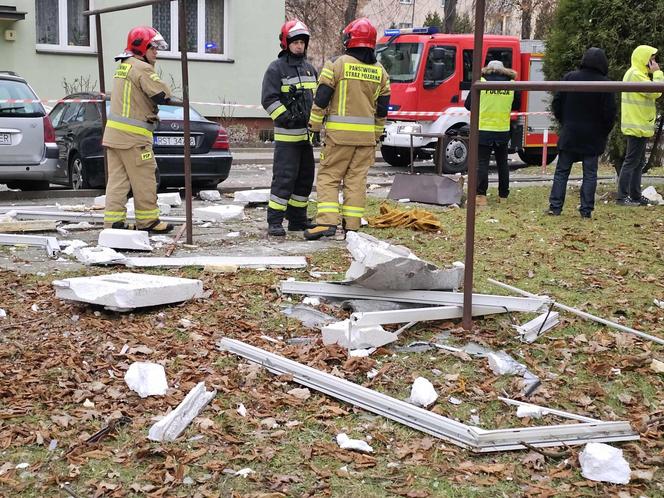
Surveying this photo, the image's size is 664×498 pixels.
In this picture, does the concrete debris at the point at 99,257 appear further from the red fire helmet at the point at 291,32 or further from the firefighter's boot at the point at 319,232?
the red fire helmet at the point at 291,32

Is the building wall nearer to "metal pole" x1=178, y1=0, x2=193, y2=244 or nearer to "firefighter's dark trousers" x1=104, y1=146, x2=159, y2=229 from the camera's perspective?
"firefighter's dark trousers" x1=104, y1=146, x2=159, y2=229

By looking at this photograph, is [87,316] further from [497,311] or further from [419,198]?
[419,198]

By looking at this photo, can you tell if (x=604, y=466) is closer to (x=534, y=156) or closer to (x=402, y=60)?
(x=402, y=60)

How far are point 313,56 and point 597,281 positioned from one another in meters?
34.2

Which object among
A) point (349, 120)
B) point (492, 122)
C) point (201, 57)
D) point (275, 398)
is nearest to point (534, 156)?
point (201, 57)

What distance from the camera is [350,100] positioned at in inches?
312

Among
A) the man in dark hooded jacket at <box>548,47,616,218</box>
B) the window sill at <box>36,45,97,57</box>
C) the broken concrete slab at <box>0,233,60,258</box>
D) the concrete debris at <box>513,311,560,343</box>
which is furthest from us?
the window sill at <box>36,45,97,57</box>

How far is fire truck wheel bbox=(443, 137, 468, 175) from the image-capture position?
17094 mm

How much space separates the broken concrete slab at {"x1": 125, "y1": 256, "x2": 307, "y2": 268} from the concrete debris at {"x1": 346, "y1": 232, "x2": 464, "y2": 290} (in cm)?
122

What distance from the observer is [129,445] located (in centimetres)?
366

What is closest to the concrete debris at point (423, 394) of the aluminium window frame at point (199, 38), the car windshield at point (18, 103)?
the car windshield at point (18, 103)

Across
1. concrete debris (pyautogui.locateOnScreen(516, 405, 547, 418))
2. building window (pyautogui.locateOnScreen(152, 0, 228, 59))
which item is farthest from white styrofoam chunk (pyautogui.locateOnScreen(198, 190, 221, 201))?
building window (pyautogui.locateOnScreen(152, 0, 228, 59))

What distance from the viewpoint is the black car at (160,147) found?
38.9ft

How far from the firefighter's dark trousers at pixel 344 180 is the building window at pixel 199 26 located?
1464 cm
